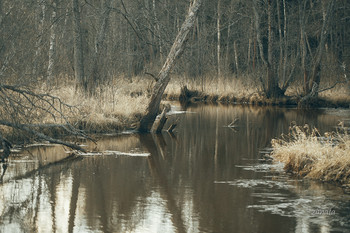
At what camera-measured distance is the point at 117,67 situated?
86.5ft

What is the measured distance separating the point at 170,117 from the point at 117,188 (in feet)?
48.5

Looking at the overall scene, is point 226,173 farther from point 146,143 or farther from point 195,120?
point 195,120

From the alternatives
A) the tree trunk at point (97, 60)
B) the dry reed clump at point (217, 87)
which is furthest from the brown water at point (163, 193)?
the dry reed clump at point (217, 87)

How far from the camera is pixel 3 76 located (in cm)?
1300

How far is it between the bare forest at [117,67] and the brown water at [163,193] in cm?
166

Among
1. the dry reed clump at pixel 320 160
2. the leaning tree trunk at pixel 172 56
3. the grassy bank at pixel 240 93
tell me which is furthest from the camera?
the grassy bank at pixel 240 93

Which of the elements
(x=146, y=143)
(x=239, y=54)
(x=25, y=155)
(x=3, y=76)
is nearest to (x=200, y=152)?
(x=146, y=143)

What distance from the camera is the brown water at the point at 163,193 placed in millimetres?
8383

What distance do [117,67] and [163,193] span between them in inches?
651

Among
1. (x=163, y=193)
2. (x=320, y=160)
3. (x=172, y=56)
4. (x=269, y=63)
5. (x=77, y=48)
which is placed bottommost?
(x=163, y=193)

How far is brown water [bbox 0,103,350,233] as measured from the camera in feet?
27.5

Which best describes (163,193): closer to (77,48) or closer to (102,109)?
(102,109)

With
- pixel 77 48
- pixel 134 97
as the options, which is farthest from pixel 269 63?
pixel 77 48

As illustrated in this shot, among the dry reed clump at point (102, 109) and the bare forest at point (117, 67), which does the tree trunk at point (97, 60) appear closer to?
the bare forest at point (117, 67)
